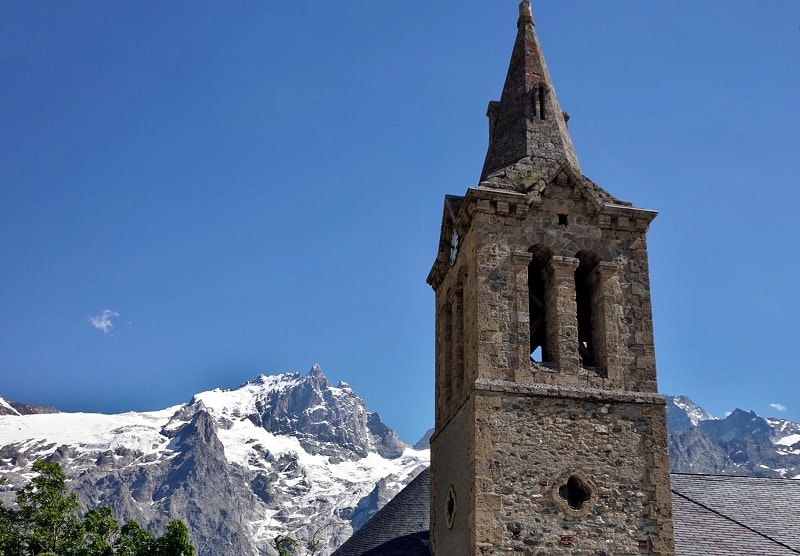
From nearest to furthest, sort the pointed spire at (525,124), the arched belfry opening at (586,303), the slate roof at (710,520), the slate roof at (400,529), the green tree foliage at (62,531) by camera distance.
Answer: the arched belfry opening at (586,303) → the pointed spire at (525,124) → the slate roof at (710,520) → the slate roof at (400,529) → the green tree foliage at (62,531)

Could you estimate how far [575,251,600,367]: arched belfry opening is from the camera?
1911 centimetres

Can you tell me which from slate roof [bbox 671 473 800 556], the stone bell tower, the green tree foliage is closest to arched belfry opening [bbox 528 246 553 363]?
the stone bell tower

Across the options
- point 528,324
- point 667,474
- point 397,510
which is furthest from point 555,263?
point 397,510

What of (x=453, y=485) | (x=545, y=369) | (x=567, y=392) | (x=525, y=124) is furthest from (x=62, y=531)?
(x=525, y=124)

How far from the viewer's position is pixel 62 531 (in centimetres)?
2355

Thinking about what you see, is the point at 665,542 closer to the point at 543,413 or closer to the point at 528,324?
the point at 543,413

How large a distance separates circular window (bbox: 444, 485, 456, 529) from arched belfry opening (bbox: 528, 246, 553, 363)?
314 centimetres

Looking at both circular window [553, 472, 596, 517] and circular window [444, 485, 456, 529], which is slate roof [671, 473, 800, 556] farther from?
circular window [444, 485, 456, 529]

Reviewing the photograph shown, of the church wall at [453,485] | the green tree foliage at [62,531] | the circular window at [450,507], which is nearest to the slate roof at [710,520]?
the church wall at [453,485]

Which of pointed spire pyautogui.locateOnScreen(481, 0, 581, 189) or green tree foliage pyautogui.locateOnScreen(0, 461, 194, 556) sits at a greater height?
pointed spire pyautogui.locateOnScreen(481, 0, 581, 189)

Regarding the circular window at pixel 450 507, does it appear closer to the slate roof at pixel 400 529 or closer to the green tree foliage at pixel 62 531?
the slate roof at pixel 400 529

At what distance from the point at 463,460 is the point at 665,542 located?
3.77 meters

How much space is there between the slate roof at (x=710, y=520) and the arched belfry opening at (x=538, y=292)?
4.97 meters

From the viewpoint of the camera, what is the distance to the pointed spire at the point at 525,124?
19984 millimetres
